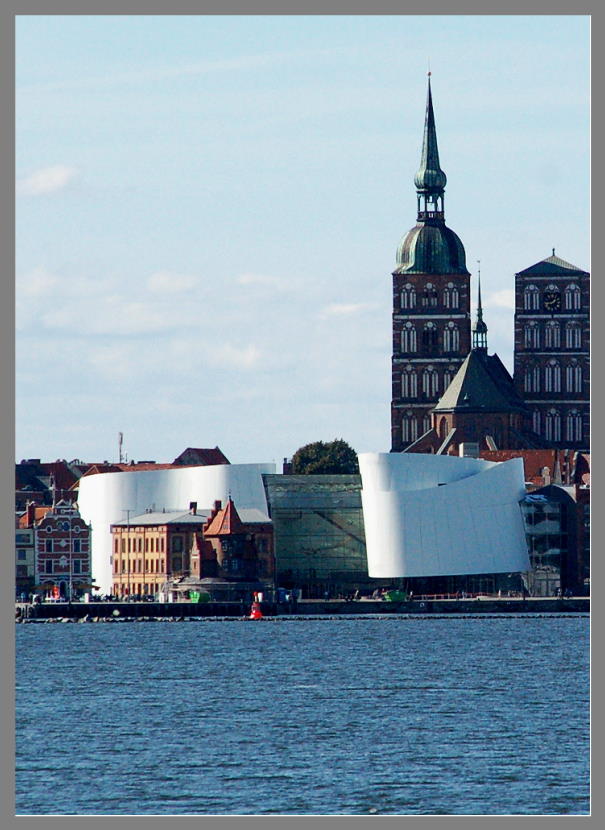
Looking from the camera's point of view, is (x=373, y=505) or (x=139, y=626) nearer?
(x=139, y=626)

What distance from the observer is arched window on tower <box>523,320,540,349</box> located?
124 meters

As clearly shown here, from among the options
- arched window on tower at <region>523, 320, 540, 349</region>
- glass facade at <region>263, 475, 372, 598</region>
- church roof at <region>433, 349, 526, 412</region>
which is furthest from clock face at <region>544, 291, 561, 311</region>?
glass facade at <region>263, 475, 372, 598</region>

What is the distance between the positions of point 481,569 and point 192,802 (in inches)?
2867

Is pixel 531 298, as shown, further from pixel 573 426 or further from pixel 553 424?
pixel 573 426

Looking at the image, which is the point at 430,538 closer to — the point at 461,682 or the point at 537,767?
the point at 461,682

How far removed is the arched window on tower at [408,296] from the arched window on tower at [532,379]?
7120 mm

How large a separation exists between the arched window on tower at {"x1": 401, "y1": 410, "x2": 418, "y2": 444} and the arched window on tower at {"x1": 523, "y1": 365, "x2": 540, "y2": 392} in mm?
6776

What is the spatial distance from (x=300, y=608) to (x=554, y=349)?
105ft

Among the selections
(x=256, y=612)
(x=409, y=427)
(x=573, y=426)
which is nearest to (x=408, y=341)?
(x=409, y=427)

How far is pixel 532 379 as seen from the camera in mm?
123625

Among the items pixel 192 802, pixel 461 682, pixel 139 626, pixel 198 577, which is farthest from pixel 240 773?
pixel 198 577

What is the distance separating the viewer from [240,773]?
103 ft

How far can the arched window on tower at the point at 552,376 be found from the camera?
123 meters

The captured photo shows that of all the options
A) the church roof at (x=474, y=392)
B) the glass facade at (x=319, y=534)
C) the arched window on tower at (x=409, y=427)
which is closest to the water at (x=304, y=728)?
the glass facade at (x=319, y=534)
